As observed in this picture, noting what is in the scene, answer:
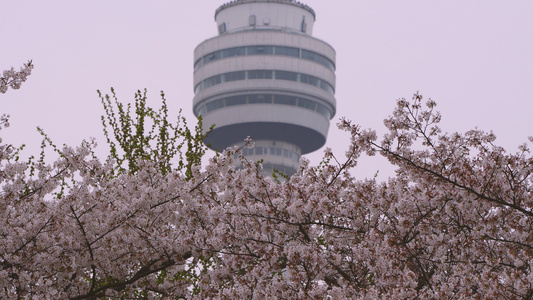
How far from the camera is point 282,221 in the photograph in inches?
374

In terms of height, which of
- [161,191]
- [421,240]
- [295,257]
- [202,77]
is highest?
[202,77]

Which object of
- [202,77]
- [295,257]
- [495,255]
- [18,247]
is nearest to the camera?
[295,257]

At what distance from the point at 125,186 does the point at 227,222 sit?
1515 millimetres

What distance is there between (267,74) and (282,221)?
107068 mm

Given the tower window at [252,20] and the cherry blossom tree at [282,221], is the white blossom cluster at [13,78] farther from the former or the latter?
the tower window at [252,20]

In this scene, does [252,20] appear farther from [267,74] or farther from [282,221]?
[282,221]

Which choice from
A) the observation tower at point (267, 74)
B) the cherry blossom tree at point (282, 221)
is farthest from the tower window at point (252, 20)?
the cherry blossom tree at point (282, 221)

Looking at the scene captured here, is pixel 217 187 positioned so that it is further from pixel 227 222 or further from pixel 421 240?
pixel 421 240

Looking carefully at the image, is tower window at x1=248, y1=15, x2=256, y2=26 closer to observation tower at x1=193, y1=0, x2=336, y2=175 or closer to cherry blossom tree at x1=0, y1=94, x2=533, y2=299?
observation tower at x1=193, y1=0, x2=336, y2=175

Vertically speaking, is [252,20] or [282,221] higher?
[252,20]

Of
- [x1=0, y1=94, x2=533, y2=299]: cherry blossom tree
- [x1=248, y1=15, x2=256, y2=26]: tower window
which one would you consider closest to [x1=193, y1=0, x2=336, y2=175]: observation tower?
[x1=248, y1=15, x2=256, y2=26]: tower window

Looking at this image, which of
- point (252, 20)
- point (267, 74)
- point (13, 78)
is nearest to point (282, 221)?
point (13, 78)

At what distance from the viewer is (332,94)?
122 metres

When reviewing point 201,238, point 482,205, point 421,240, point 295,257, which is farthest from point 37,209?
point 482,205
